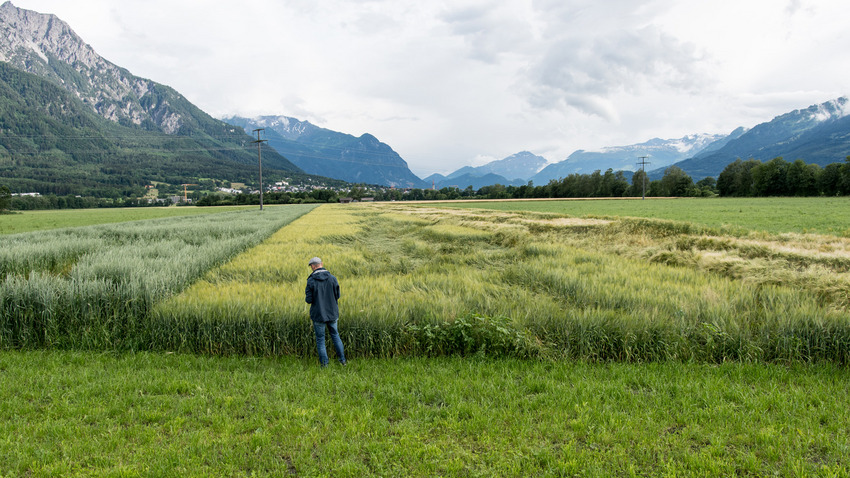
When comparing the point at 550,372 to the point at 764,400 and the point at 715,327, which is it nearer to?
the point at 764,400

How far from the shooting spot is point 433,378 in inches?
201

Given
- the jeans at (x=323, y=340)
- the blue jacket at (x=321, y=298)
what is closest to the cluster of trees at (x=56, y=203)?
the blue jacket at (x=321, y=298)

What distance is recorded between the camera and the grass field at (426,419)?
11.2ft

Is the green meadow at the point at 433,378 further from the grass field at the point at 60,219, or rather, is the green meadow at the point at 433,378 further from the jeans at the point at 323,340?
the grass field at the point at 60,219

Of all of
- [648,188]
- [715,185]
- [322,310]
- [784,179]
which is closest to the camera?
[322,310]

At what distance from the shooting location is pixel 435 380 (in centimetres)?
504

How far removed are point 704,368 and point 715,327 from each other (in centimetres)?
103

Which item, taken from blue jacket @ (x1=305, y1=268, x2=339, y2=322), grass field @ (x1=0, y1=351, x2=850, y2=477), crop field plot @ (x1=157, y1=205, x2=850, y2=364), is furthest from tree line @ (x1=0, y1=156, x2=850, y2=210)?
blue jacket @ (x1=305, y1=268, x2=339, y2=322)

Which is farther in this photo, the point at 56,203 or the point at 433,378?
the point at 56,203

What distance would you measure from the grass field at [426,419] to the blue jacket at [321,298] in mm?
824

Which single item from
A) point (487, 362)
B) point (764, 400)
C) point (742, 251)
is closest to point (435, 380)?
point (487, 362)

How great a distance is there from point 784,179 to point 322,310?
112492 mm

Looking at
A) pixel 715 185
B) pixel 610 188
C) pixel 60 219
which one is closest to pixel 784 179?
pixel 715 185

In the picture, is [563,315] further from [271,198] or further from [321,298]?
[271,198]
